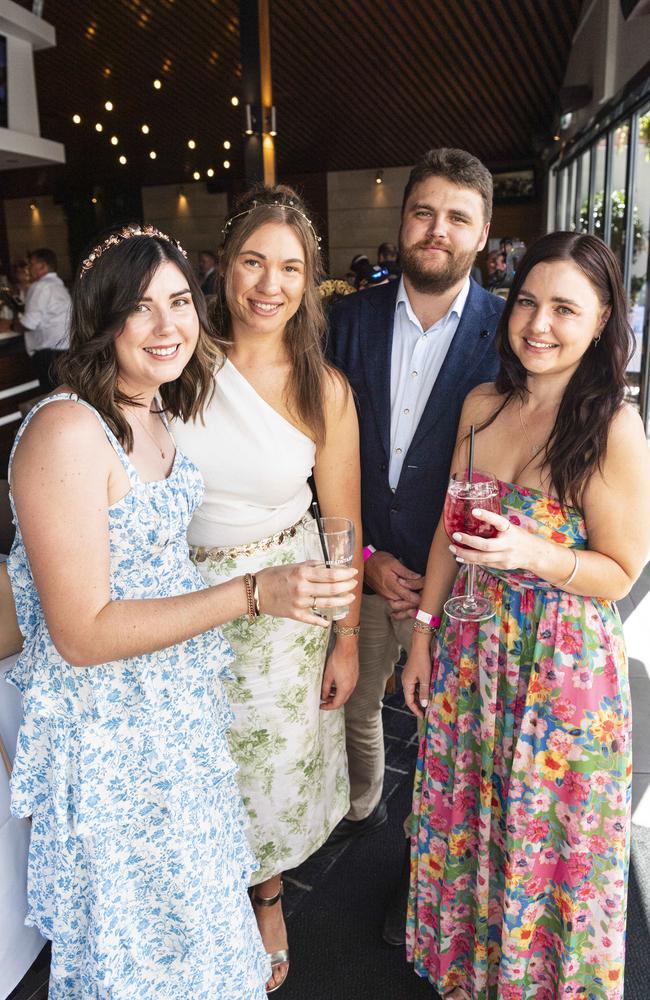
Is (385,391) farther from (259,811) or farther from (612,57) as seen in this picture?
(612,57)

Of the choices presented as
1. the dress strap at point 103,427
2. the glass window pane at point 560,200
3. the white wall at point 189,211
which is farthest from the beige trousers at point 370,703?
the white wall at point 189,211

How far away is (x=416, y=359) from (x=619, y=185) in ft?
22.5

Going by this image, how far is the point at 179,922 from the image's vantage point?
1.60 metres

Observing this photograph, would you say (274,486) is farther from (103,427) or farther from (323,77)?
(323,77)

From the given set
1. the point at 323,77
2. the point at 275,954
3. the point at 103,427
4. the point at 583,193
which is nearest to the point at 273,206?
the point at 103,427

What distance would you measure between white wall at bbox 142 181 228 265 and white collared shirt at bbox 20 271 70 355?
388 inches

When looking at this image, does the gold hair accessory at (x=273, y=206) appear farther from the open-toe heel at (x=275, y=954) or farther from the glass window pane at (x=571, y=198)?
the glass window pane at (x=571, y=198)

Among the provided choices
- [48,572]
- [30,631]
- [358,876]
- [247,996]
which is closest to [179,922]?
[247,996]

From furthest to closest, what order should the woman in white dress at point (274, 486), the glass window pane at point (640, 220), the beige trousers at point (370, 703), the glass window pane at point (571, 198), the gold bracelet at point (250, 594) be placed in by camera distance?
the glass window pane at point (571, 198)
the glass window pane at point (640, 220)
the beige trousers at point (370, 703)
the woman in white dress at point (274, 486)
the gold bracelet at point (250, 594)

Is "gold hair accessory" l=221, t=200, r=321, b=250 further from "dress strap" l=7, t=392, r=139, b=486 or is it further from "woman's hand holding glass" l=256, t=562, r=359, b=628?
"woman's hand holding glass" l=256, t=562, r=359, b=628

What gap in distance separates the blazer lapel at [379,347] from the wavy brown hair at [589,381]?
2.32ft

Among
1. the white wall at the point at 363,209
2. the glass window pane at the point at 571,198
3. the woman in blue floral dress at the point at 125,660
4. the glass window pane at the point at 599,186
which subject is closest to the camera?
the woman in blue floral dress at the point at 125,660

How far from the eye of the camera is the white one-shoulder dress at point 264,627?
1.93 meters

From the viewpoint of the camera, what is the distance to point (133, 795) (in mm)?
1531
